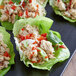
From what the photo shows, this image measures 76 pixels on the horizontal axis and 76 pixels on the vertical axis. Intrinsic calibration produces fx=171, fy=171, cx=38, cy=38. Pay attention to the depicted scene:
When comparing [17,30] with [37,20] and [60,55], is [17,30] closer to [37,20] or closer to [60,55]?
[37,20]

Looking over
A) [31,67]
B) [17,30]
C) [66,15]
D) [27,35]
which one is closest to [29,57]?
[31,67]

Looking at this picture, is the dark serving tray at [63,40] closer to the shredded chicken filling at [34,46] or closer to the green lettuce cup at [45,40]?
the green lettuce cup at [45,40]

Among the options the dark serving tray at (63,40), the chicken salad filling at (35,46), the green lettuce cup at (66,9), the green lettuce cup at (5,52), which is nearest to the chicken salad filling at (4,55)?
the green lettuce cup at (5,52)

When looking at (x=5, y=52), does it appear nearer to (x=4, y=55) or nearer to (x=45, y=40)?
(x=4, y=55)

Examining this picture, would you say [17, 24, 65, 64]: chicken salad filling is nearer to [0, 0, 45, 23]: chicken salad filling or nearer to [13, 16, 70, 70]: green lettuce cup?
[13, 16, 70, 70]: green lettuce cup

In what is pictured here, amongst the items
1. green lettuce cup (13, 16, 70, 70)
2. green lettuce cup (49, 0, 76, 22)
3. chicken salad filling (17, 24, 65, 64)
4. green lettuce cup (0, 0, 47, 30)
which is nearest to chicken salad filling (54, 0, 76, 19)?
green lettuce cup (49, 0, 76, 22)
